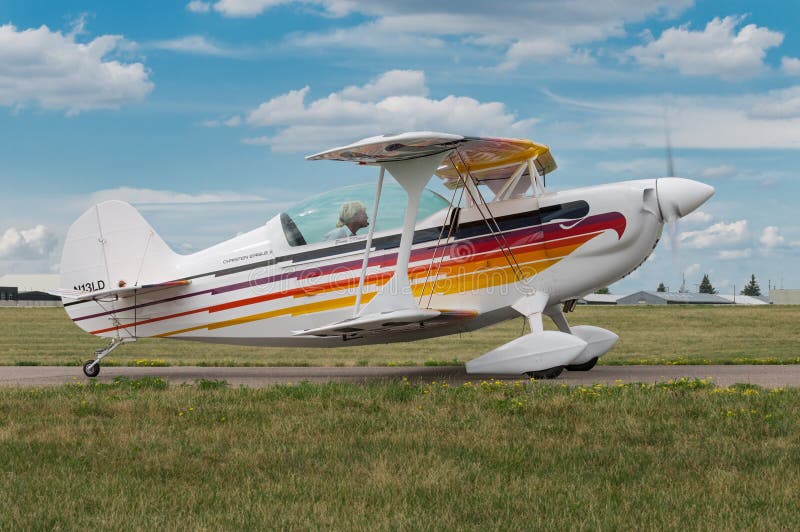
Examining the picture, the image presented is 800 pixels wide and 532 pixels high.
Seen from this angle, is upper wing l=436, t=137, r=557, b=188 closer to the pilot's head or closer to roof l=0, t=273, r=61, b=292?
the pilot's head

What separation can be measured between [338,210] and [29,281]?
124 metres

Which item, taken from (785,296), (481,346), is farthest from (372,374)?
(785,296)

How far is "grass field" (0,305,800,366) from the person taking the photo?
20.5 m

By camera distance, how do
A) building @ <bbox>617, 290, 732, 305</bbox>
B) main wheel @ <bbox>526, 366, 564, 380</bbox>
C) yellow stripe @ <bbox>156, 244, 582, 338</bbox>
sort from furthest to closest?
building @ <bbox>617, 290, 732, 305</bbox> → yellow stripe @ <bbox>156, 244, 582, 338</bbox> → main wheel @ <bbox>526, 366, 564, 380</bbox>

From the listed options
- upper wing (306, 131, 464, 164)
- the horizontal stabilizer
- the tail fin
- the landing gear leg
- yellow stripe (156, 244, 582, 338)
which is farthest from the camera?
the tail fin

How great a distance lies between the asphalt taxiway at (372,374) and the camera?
13023mm

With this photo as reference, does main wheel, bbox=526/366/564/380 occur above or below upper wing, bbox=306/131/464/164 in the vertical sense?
below

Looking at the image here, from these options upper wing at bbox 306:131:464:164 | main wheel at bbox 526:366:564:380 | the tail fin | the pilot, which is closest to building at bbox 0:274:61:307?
the tail fin

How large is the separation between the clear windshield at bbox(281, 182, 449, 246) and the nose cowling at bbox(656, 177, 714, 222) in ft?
10.6

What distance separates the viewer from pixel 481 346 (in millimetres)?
27375

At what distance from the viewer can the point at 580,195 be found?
1302 cm

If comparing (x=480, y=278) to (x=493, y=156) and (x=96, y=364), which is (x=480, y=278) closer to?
(x=493, y=156)

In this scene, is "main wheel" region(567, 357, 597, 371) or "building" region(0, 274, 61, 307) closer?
"main wheel" region(567, 357, 597, 371)

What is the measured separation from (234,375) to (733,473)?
10.7 metres
